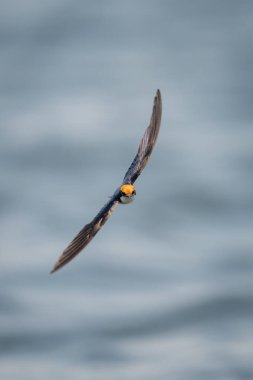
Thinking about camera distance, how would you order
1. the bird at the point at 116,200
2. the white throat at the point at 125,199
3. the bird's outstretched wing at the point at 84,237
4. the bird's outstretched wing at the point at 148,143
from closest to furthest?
the bird's outstretched wing at the point at 84,237, the bird at the point at 116,200, the white throat at the point at 125,199, the bird's outstretched wing at the point at 148,143

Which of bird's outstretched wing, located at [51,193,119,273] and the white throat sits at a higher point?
the white throat

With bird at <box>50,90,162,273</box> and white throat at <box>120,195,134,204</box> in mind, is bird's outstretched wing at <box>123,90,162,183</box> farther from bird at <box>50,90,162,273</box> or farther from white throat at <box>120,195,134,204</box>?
white throat at <box>120,195,134,204</box>

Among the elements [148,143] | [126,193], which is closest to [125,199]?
[126,193]

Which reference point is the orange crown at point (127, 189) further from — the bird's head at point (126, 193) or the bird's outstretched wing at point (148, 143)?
the bird's outstretched wing at point (148, 143)

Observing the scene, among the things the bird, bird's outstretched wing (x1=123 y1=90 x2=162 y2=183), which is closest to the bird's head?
the bird

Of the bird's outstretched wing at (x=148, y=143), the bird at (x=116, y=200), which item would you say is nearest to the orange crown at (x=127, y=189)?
the bird at (x=116, y=200)

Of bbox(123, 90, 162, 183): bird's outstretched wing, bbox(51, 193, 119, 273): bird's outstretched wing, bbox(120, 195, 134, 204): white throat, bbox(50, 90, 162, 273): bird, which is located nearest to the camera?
bbox(51, 193, 119, 273): bird's outstretched wing

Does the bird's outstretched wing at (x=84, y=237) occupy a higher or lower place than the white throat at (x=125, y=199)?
lower

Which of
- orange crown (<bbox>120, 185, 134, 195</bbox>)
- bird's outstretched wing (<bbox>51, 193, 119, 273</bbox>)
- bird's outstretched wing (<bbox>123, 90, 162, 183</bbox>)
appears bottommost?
bird's outstretched wing (<bbox>51, 193, 119, 273</bbox>)
